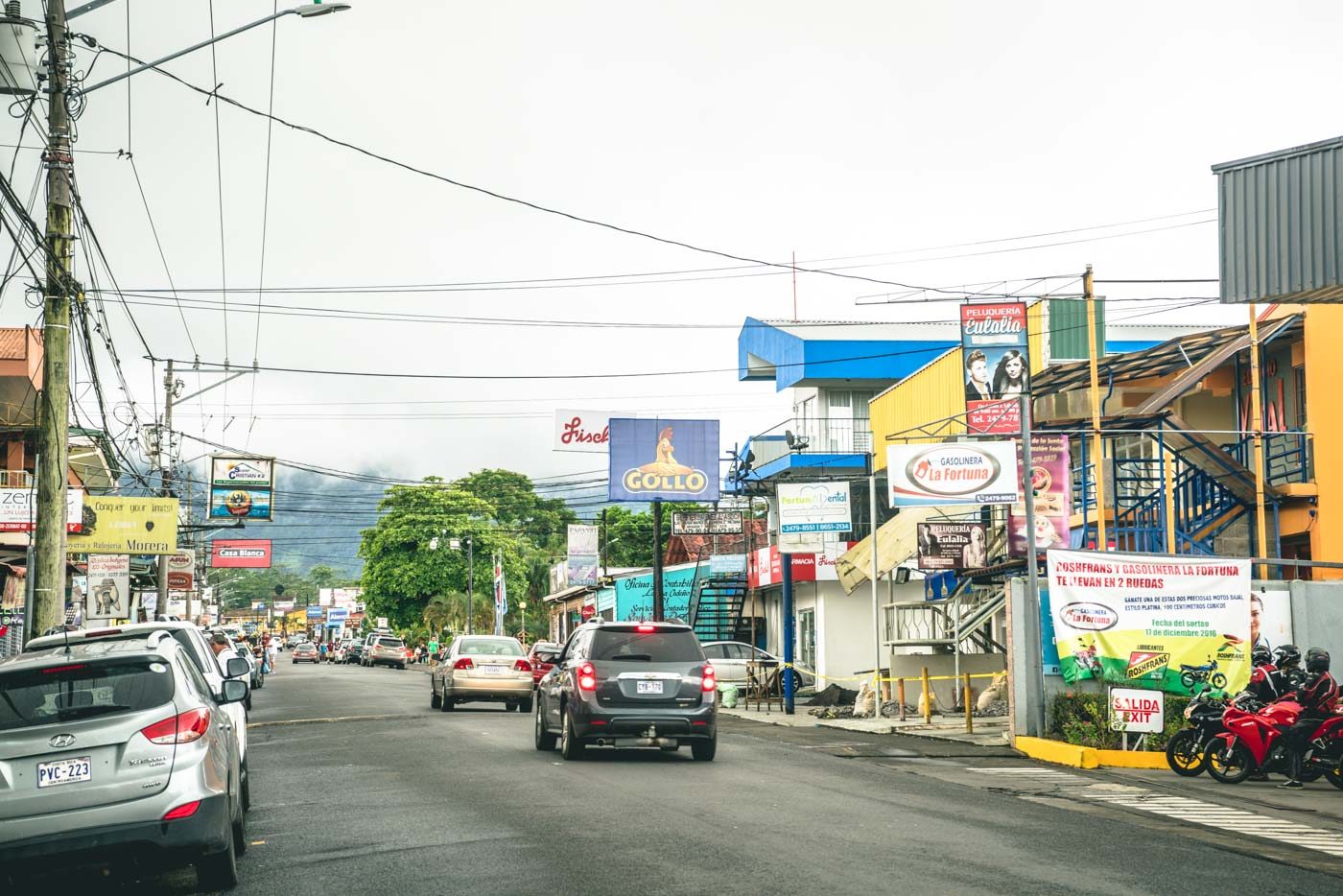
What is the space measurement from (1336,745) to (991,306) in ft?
36.6

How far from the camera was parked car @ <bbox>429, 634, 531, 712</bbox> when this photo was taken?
1219 inches

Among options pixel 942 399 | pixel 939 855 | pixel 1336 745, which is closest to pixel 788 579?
pixel 942 399

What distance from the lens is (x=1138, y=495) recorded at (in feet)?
96.0

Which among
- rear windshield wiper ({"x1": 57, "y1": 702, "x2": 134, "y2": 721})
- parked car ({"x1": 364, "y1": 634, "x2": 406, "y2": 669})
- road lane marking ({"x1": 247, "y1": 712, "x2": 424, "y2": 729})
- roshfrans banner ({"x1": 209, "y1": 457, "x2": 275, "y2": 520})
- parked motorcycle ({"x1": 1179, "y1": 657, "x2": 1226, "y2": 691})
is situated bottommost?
parked car ({"x1": 364, "y1": 634, "x2": 406, "y2": 669})

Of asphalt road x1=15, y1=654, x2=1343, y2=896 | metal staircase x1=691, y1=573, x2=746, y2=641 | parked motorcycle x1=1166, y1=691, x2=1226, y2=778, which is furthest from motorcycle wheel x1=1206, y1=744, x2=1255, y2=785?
metal staircase x1=691, y1=573, x2=746, y2=641

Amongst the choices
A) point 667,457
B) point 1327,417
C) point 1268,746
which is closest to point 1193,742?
point 1268,746

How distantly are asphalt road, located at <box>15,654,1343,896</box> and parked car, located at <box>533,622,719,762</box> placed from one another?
414 mm

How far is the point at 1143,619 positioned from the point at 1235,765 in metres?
3.73

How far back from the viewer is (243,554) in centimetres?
8106

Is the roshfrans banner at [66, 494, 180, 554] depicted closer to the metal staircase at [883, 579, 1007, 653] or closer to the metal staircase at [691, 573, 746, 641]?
the metal staircase at [691, 573, 746, 641]

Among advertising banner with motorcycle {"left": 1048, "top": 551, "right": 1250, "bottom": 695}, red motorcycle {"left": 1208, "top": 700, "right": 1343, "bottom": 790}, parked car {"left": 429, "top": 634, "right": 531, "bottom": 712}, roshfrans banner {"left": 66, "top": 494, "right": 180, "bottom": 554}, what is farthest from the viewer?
roshfrans banner {"left": 66, "top": 494, "right": 180, "bottom": 554}

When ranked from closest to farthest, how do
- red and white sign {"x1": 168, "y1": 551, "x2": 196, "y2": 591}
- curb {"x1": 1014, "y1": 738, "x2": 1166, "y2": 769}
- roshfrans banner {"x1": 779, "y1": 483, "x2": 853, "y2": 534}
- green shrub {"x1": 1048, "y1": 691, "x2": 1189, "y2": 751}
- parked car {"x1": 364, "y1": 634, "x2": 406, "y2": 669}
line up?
curb {"x1": 1014, "y1": 738, "x2": 1166, "y2": 769}, green shrub {"x1": 1048, "y1": 691, "x2": 1189, "y2": 751}, roshfrans banner {"x1": 779, "y1": 483, "x2": 853, "y2": 534}, red and white sign {"x1": 168, "y1": 551, "x2": 196, "y2": 591}, parked car {"x1": 364, "y1": 634, "x2": 406, "y2": 669}

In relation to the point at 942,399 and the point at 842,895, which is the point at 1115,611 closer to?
Answer: the point at 842,895

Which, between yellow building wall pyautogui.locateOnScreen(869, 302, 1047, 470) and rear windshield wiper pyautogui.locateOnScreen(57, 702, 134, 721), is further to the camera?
yellow building wall pyautogui.locateOnScreen(869, 302, 1047, 470)
